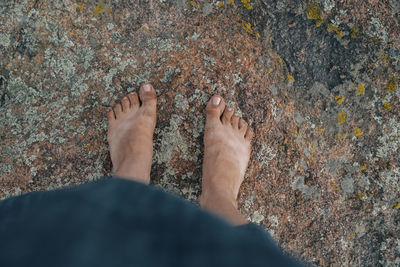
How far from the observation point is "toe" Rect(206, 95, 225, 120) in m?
1.53

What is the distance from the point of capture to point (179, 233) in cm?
77

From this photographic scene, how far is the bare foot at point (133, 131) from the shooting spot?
1516 millimetres

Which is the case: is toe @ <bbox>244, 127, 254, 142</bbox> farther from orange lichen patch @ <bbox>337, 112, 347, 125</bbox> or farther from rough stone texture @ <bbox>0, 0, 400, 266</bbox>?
orange lichen patch @ <bbox>337, 112, 347, 125</bbox>

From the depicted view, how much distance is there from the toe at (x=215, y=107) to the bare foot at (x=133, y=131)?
29 cm

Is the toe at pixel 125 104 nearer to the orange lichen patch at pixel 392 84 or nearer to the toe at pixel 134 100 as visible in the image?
the toe at pixel 134 100

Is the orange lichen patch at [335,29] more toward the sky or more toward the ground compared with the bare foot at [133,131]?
more toward the sky

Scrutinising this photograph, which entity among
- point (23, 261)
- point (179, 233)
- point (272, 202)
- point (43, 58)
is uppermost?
point (43, 58)

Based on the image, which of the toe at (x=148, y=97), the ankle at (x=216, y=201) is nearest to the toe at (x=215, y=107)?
the toe at (x=148, y=97)

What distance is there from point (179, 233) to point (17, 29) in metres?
1.43

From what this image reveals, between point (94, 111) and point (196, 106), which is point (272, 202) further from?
point (94, 111)

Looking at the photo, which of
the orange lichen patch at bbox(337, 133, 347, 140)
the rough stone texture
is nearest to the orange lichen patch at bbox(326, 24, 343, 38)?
the rough stone texture

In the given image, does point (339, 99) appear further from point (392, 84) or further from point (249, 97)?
point (249, 97)

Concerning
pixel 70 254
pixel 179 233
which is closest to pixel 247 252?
pixel 179 233

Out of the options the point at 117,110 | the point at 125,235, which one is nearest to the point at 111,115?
the point at 117,110
